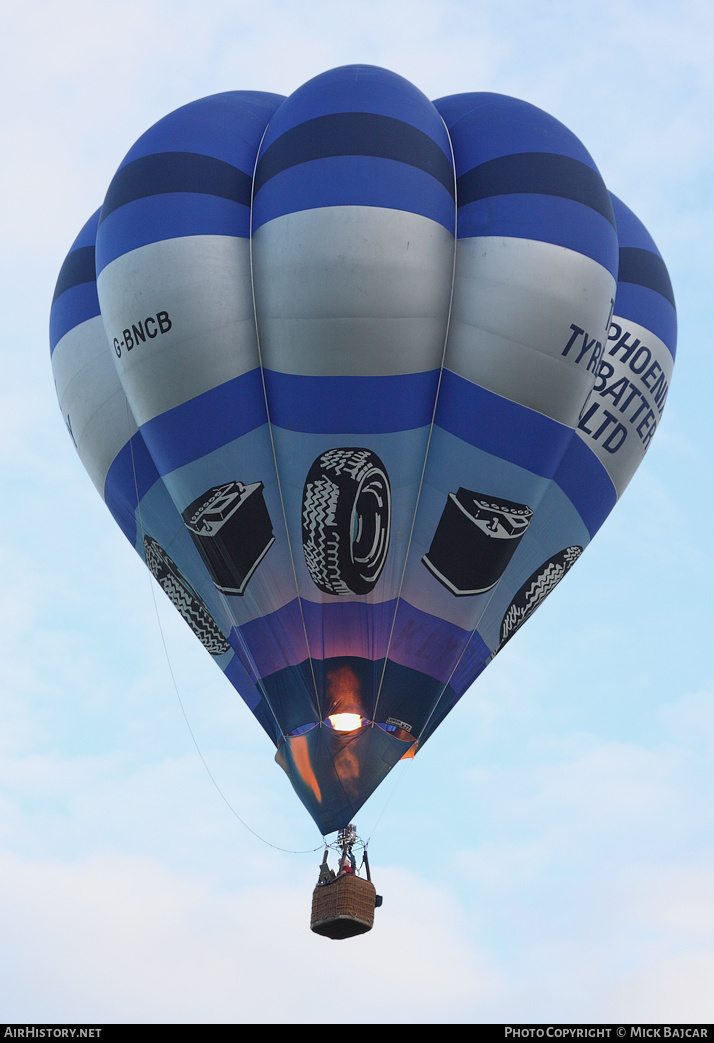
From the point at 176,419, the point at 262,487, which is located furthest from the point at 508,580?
the point at 176,419

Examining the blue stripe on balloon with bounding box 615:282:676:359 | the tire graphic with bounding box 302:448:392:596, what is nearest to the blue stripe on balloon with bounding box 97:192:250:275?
the tire graphic with bounding box 302:448:392:596

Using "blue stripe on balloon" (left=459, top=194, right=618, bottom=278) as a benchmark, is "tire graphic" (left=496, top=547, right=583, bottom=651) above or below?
below

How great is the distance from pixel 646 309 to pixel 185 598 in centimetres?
488

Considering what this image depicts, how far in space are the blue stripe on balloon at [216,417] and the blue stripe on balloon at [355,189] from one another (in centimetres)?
132

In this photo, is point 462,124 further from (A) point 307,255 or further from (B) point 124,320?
(B) point 124,320

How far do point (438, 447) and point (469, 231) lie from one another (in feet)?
5.72

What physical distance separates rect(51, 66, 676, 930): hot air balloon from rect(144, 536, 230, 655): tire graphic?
0.34 metres

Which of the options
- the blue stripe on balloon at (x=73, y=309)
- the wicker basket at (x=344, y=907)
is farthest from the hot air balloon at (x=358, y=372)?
the wicker basket at (x=344, y=907)

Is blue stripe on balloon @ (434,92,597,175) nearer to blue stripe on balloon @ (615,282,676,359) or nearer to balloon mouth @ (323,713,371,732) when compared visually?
blue stripe on balloon @ (615,282,676,359)

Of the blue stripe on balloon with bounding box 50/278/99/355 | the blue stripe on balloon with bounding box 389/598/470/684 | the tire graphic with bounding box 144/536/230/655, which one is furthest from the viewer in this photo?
the blue stripe on balloon with bounding box 50/278/99/355

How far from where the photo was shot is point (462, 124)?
1202 cm

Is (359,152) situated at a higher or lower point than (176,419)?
higher

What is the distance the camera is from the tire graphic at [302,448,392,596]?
37.0ft

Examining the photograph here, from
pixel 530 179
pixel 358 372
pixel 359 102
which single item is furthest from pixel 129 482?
pixel 530 179
